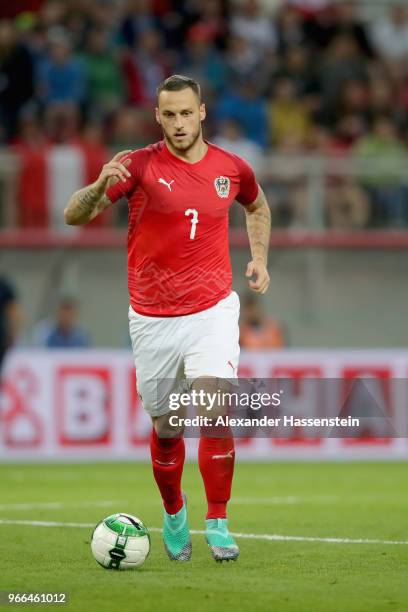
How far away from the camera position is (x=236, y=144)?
57.9 feet

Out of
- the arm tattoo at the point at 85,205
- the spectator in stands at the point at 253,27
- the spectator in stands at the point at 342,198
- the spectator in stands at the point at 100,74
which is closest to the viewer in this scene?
the arm tattoo at the point at 85,205

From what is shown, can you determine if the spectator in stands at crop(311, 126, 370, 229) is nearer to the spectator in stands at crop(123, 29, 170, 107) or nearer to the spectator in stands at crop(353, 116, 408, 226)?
the spectator in stands at crop(353, 116, 408, 226)

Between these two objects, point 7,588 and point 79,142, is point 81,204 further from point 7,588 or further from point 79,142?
point 79,142

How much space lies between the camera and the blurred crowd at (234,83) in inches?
697

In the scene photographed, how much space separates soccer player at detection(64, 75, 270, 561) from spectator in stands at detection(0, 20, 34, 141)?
10.2 metres

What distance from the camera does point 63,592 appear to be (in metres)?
6.55

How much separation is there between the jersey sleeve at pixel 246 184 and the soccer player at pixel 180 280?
149 mm

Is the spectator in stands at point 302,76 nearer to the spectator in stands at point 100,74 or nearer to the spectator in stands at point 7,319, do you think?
the spectator in stands at point 100,74

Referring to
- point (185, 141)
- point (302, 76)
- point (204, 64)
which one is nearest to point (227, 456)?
point (185, 141)

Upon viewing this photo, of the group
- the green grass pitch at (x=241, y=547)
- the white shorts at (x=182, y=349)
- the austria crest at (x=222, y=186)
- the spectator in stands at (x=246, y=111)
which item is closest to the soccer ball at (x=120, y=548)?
the green grass pitch at (x=241, y=547)

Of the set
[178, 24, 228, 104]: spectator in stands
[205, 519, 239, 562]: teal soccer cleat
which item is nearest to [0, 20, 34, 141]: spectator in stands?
[178, 24, 228, 104]: spectator in stands

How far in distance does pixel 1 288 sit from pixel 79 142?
2127mm

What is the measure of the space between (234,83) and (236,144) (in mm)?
1640

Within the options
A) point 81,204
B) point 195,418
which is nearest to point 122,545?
point 195,418
